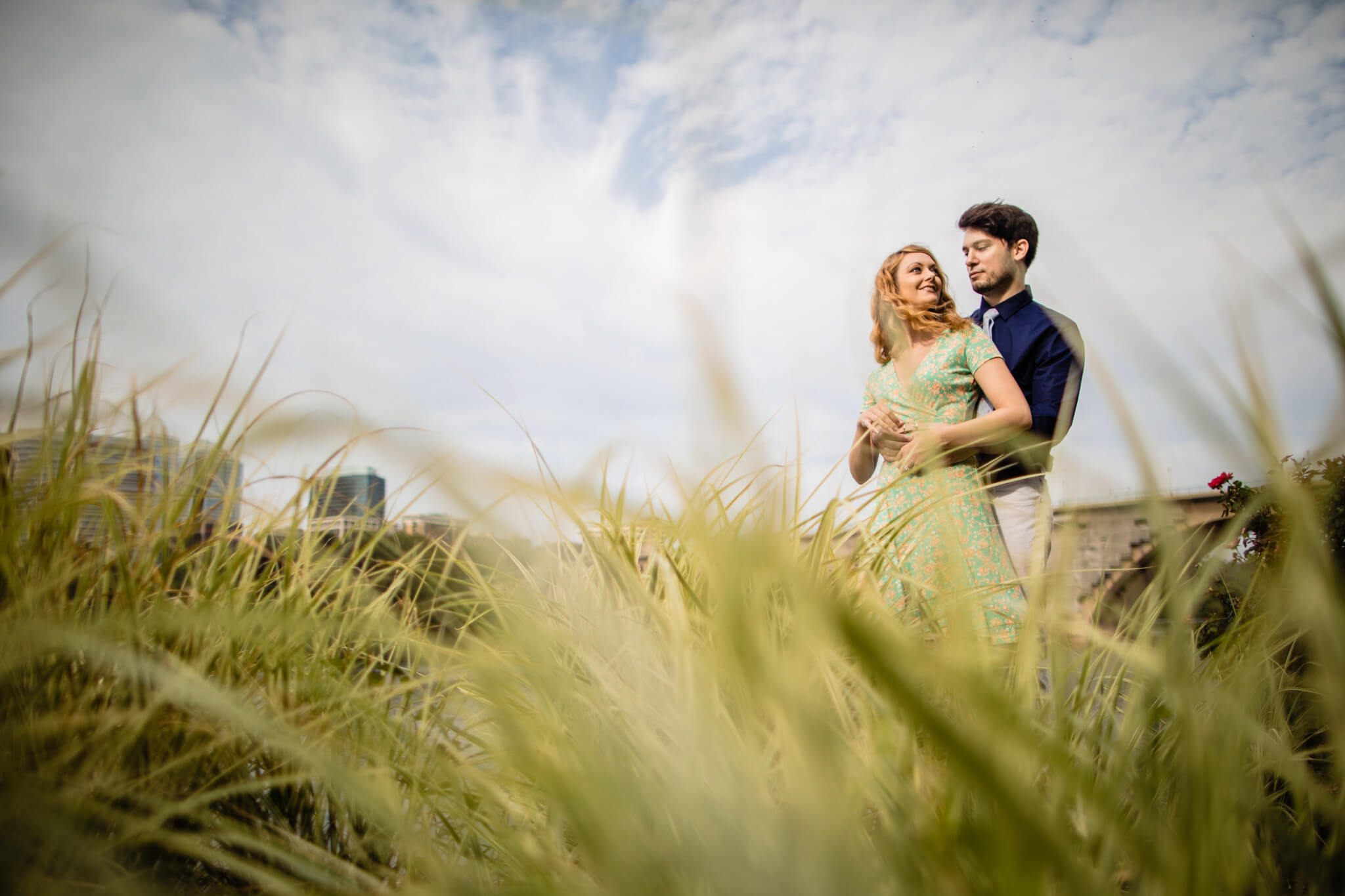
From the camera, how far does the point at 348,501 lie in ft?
3.22

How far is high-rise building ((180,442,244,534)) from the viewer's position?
69 centimetres

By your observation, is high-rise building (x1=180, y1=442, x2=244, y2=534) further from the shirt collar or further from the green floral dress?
the shirt collar

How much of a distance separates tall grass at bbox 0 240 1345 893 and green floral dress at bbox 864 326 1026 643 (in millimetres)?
75

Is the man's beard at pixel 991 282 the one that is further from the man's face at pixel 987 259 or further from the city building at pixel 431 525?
the city building at pixel 431 525

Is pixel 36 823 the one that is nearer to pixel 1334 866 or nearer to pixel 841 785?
pixel 841 785

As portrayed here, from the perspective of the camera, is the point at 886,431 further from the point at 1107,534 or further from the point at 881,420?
the point at 1107,534

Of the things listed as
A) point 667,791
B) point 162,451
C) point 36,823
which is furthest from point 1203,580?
point 162,451

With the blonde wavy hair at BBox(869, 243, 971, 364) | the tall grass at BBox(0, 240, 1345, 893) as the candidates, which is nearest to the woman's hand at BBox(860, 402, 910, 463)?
the blonde wavy hair at BBox(869, 243, 971, 364)

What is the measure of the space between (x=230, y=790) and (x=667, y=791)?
0.30 m

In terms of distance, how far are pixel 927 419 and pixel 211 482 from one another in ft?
3.17

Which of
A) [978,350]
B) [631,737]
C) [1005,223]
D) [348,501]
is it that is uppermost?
[1005,223]

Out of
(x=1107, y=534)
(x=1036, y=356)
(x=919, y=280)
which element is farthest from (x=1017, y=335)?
(x=1107, y=534)

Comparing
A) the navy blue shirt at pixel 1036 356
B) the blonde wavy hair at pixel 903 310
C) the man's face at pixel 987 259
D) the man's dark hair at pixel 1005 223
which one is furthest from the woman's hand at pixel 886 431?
the man's dark hair at pixel 1005 223

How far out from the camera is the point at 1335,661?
32cm
